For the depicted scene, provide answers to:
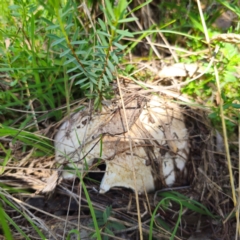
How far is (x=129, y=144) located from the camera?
57.9 inches

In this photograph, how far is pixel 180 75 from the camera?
1.82 meters

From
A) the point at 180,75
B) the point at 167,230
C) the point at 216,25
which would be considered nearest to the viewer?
the point at 167,230

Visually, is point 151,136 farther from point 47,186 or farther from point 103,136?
point 47,186

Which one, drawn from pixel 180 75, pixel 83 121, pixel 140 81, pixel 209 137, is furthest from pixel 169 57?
pixel 83 121

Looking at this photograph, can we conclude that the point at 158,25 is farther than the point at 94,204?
Yes

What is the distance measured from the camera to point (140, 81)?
1758 millimetres

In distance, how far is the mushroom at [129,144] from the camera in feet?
4.85

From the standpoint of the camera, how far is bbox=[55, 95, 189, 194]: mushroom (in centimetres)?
148

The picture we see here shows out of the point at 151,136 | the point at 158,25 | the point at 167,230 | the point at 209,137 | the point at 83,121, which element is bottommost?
the point at 167,230

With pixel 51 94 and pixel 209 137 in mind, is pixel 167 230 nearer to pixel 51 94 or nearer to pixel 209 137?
pixel 209 137

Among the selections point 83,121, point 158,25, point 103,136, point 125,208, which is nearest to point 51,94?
point 83,121

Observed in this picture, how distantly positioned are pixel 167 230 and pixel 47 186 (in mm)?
606

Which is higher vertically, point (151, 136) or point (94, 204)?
point (151, 136)

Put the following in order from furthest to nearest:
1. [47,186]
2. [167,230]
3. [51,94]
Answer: [51,94]
[47,186]
[167,230]
